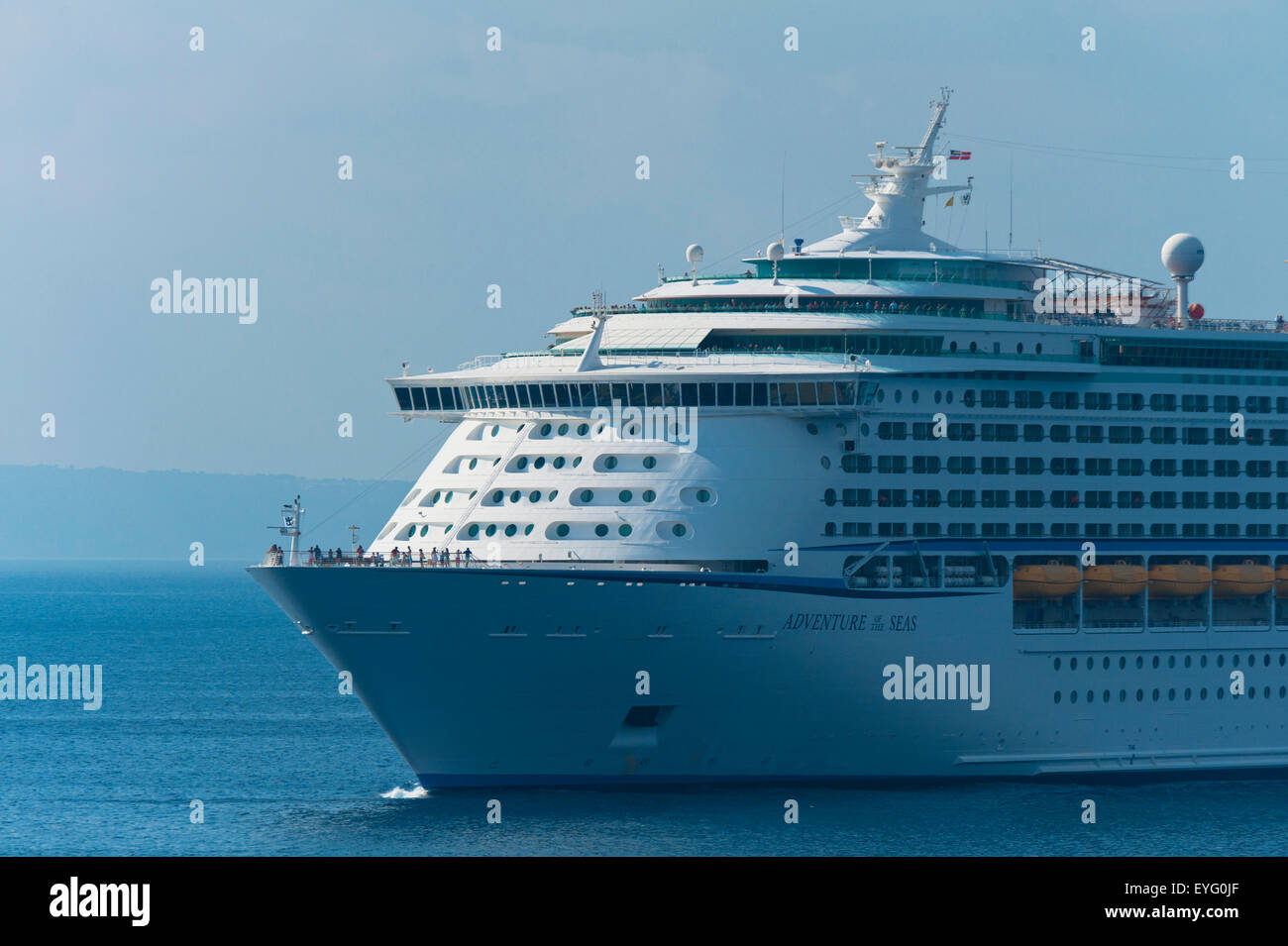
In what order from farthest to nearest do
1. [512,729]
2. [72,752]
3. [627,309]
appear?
[72,752]
[627,309]
[512,729]

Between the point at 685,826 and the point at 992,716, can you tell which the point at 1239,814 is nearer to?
the point at 992,716

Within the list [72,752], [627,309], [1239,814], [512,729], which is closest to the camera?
[512,729]

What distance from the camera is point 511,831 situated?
39.9m

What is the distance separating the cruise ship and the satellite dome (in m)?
3.35

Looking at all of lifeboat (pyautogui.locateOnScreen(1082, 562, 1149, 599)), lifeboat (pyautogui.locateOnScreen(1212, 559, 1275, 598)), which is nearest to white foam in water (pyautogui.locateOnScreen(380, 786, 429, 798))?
lifeboat (pyautogui.locateOnScreen(1082, 562, 1149, 599))

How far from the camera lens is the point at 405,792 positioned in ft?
152

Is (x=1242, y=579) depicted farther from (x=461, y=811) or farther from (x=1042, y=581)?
(x=461, y=811)

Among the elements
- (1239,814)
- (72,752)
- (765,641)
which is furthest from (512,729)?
(72,752)

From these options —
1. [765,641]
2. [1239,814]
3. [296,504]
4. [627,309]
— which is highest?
[627,309]

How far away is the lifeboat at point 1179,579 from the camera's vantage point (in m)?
48.9

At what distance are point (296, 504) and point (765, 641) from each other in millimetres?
10937

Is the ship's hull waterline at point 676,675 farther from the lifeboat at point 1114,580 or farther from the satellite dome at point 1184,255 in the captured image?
the satellite dome at point 1184,255

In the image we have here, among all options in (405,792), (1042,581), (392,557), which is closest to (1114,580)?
(1042,581)

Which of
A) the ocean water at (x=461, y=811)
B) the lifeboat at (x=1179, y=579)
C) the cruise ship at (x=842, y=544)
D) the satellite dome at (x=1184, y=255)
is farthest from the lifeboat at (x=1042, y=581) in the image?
the satellite dome at (x=1184, y=255)
